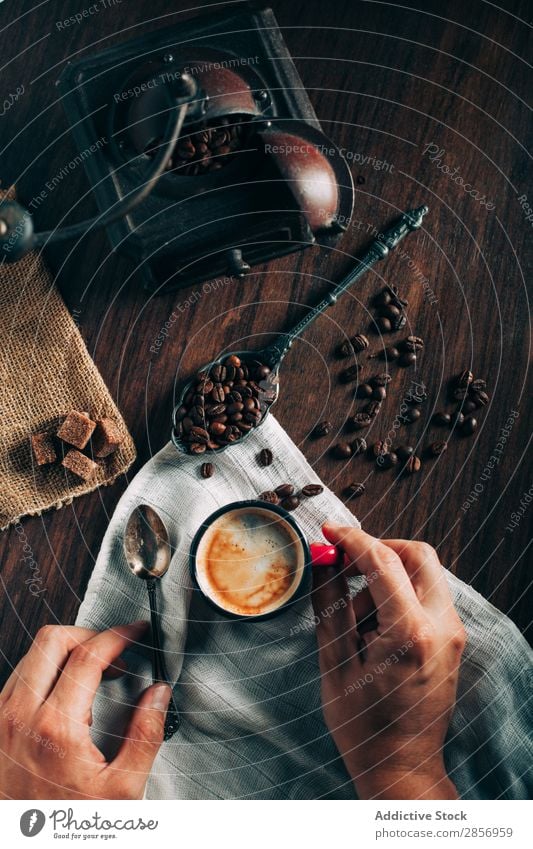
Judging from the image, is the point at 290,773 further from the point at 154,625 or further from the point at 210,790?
the point at 154,625

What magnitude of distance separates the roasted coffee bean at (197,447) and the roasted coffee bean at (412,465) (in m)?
0.27

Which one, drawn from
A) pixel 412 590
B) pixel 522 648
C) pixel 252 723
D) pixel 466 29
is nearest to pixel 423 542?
pixel 412 590

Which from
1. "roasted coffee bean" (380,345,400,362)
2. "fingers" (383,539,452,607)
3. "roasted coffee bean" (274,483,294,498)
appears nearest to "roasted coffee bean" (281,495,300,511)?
"roasted coffee bean" (274,483,294,498)

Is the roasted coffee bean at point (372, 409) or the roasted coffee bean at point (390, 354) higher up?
the roasted coffee bean at point (390, 354)

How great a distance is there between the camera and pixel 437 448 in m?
1.00

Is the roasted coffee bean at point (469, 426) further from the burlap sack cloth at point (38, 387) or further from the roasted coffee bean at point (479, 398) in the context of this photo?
the burlap sack cloth at point (38, 387)

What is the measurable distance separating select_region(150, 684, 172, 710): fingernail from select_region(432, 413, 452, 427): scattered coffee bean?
497 millimetres

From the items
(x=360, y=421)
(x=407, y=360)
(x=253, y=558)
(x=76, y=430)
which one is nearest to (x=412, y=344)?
(x=407, y=360)

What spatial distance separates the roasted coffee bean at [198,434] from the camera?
97 centimetres

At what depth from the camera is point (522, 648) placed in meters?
0.97

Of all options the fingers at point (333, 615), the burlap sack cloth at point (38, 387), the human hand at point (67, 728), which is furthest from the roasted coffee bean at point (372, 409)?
the human hand at point (67, 728)

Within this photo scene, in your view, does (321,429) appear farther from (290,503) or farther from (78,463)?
(78,463)

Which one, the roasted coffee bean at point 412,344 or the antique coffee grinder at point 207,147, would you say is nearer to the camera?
the antique coffee grinder at point 207,147

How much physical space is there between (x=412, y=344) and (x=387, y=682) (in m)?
0.44
